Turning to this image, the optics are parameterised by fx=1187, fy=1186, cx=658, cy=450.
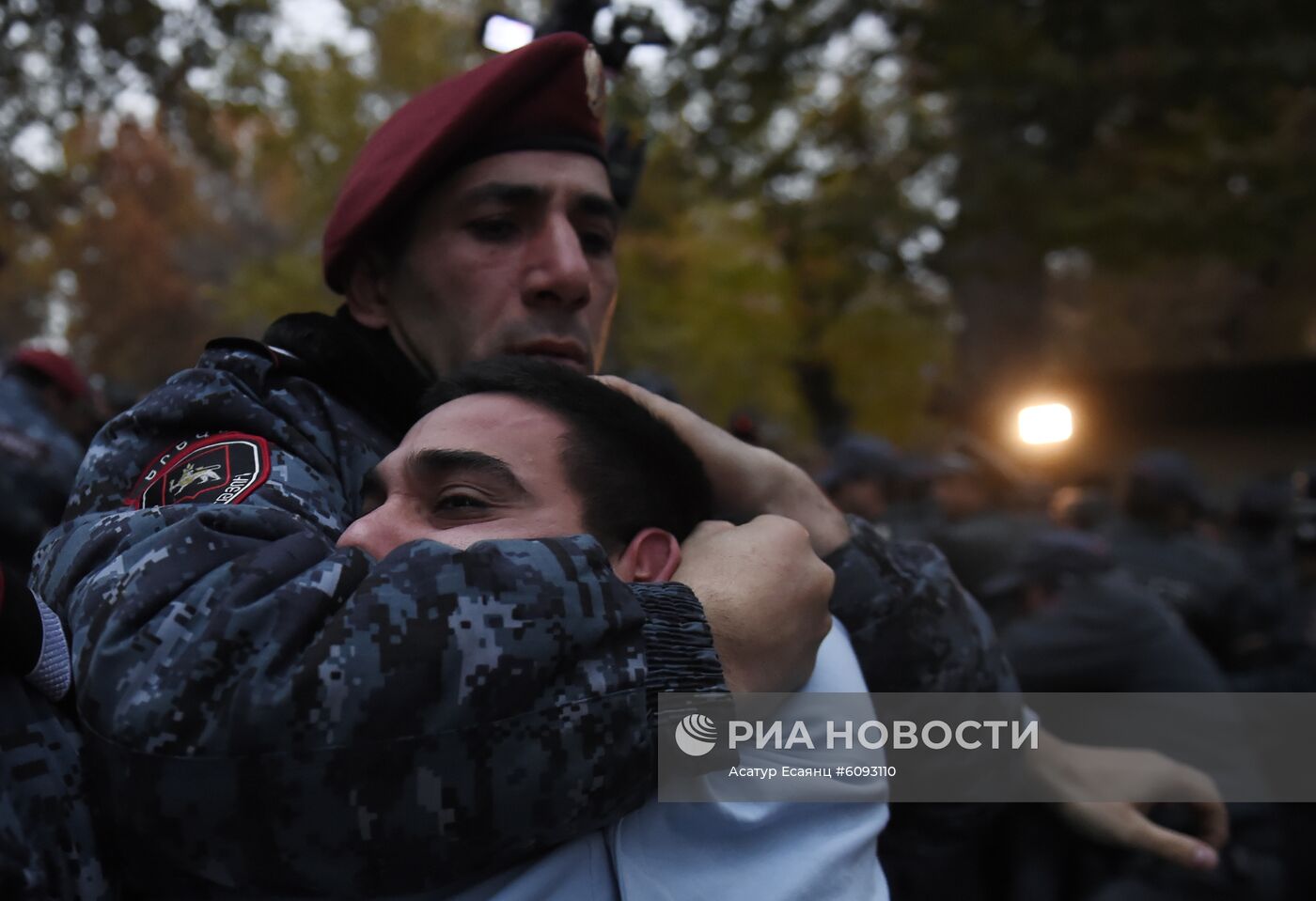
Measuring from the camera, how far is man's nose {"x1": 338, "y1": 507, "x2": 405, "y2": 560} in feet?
4.75

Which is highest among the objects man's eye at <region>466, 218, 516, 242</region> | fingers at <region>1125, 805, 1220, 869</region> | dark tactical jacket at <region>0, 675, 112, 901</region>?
man's eye at <region>466, 218, 516, 242</region>

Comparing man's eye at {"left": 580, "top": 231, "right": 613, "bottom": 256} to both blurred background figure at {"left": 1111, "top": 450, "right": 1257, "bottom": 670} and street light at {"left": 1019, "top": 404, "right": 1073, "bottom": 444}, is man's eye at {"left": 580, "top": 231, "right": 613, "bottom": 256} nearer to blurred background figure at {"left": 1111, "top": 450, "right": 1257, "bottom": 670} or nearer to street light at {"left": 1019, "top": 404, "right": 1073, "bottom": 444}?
blurred background figure at {"left": 1111, "top": 450, "right": 1257, "bottom": 670}

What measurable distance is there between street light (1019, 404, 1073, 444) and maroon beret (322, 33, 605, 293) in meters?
7.31

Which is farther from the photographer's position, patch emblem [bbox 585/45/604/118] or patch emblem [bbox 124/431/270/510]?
patch emblem [bbox 585/45/604/118]

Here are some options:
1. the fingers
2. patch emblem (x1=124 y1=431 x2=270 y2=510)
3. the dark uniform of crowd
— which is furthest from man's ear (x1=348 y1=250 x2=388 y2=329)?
the dark uniform of crowd

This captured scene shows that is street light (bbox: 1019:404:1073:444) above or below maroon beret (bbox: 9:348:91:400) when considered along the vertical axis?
above

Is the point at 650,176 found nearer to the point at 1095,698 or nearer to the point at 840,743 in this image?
the point at 1095,698

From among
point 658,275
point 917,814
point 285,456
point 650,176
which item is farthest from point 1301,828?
point 658,275

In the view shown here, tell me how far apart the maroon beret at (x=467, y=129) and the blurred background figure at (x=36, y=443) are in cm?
250

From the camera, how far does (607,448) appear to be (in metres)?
1.65

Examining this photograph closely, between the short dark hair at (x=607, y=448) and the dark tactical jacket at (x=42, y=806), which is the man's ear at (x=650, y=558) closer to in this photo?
the short dark hair at (x=607, y=448)

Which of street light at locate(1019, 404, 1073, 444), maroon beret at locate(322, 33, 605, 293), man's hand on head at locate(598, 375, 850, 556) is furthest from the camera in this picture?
street light at locate(1019, 404, 1073, 444)

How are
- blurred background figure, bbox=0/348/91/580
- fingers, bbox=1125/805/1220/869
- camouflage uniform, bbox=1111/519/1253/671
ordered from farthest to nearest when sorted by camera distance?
camouflage uniform, bbox=1111/519/1253/671, blurred background figure, bbox=0/348/91/580, fingers, bbox=1125/805/1220/869

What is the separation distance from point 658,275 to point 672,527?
55.2ft
